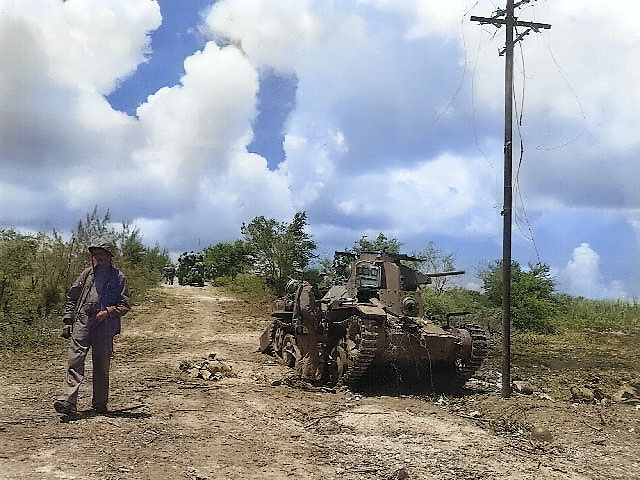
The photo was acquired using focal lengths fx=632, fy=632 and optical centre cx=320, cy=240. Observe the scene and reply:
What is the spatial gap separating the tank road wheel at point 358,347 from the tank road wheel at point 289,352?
7.36ft

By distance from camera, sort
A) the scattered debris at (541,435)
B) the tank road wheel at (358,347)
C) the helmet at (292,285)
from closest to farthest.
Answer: the scattered debris at (541,435)
the tank road wheel at (358,347)
the helmet at (292,285)

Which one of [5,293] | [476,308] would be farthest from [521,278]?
[5,293]

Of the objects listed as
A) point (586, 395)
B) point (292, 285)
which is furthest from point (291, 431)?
point (292, 285)

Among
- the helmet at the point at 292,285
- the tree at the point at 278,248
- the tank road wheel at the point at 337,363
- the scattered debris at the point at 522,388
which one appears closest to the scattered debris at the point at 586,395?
the scattered debris at the point at 522,388

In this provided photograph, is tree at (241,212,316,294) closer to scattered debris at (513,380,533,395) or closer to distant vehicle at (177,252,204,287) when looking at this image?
distant vehicle at (177,252,204,287)

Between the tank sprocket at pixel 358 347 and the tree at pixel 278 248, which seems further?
the tree at pixel 278 248

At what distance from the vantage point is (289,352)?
1382 centimetres

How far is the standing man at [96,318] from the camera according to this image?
25.0 ft

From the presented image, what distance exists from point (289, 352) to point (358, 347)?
3509 millimetres

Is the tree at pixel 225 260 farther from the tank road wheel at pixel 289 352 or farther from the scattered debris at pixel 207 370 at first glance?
the scattered debris at pixel 207 370

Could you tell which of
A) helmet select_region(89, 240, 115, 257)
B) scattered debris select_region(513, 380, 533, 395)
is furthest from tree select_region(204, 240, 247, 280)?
helmet select_region(89, 240, 115, 257)

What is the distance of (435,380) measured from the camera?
1173cm

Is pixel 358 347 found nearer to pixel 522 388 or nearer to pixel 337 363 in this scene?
pixel 337 363

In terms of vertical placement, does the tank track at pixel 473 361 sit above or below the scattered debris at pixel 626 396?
above
